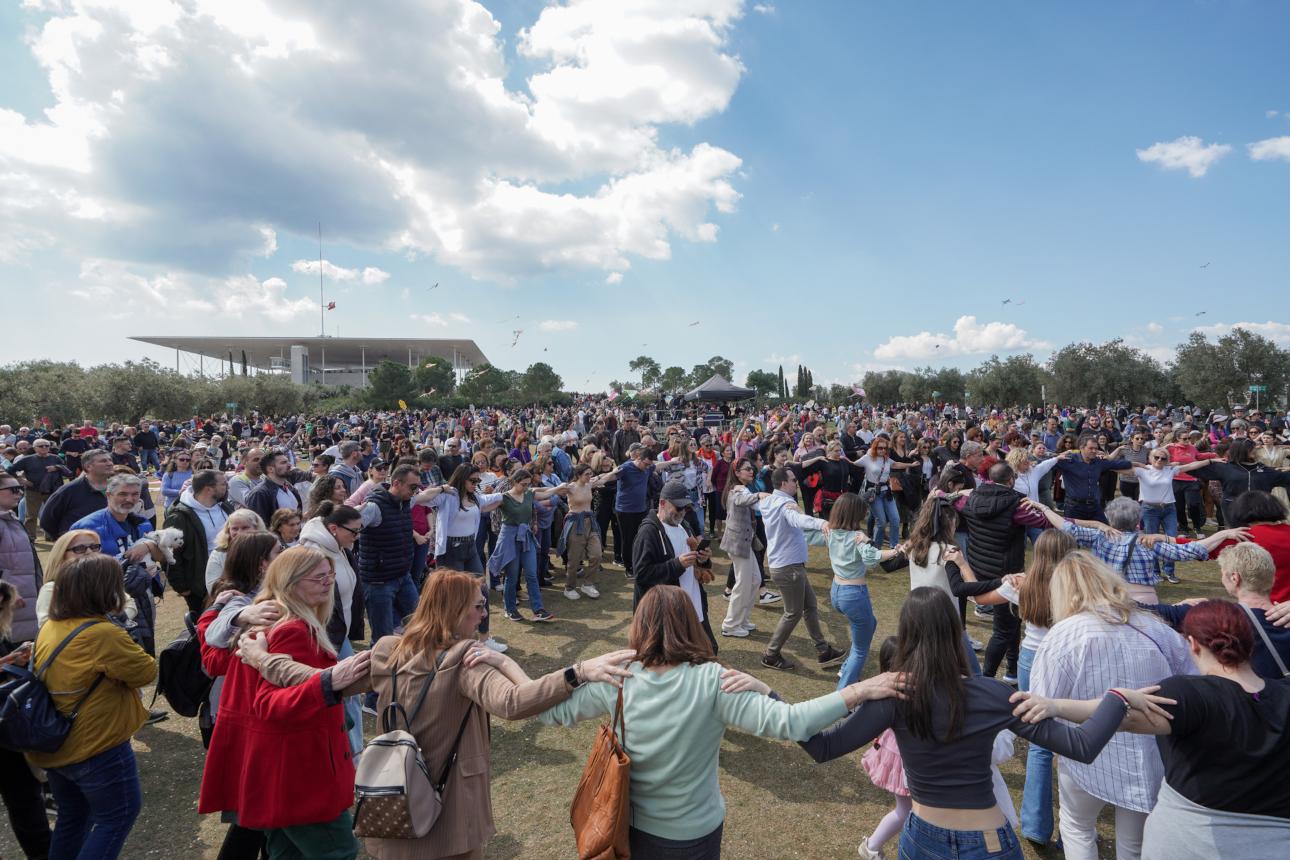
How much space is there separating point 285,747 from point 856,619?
13.1ft

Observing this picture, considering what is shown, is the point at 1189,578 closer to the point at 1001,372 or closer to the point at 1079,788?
the point at 1079,788

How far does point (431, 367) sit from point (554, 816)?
205 feet

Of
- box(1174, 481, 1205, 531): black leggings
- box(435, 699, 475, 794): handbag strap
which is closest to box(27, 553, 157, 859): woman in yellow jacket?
box(435, 699, 475, 794): handbag strap

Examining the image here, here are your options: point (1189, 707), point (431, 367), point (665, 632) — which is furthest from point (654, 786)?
point (431, 367)

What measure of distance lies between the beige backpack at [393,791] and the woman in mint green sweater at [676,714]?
1.55 feet

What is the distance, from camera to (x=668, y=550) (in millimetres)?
5051

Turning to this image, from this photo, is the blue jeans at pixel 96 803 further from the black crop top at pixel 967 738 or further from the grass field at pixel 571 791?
the black crop top at pixel 967 738

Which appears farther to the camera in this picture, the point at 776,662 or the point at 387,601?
the point at 776,662

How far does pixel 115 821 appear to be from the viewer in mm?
2891

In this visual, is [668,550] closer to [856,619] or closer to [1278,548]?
[856,619]

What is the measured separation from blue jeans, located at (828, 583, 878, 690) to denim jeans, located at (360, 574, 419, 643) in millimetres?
3677

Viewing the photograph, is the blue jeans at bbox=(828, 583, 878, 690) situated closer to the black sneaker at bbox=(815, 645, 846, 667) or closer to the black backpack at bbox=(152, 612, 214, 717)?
the black sneaker at bbox=(815, 645, 846, 667)

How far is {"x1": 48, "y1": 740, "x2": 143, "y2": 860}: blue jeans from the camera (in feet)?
9.33

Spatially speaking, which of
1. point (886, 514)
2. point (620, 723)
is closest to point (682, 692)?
point (620, 723)
